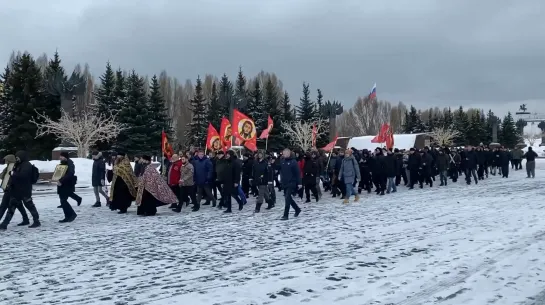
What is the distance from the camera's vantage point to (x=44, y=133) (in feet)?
145

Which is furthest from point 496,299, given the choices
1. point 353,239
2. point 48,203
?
point 48,203

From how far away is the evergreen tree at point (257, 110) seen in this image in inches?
2314

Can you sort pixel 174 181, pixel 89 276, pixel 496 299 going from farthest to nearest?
pixel 174 181 → pixel 89 276 → pixel 496 299

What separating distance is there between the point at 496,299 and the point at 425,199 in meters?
11.2

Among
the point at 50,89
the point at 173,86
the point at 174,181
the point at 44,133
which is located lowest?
the point at 174,181

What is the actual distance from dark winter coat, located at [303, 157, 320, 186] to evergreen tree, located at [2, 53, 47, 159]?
35248 mm

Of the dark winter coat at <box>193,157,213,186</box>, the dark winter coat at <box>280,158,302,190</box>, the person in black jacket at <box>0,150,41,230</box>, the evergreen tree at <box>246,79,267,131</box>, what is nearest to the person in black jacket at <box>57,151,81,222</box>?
the person in black jacket at <box>0,150,41,230</box>

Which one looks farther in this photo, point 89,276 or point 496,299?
point 89,276

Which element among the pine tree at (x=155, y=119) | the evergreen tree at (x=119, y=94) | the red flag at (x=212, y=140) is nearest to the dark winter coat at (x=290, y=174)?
the red flag at (x=212, y=140)

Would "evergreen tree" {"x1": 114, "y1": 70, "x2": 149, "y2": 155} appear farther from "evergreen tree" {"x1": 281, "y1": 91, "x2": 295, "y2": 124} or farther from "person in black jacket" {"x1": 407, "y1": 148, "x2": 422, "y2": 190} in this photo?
"person in black jacket" {"x1": 407, "y1": 148, "x2": 422, "y2": 190}

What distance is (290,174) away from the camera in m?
12.7

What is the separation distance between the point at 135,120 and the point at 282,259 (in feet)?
136

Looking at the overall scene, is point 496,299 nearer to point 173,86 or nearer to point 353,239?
point 353,239

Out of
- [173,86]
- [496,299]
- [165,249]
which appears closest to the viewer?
[496,299]
